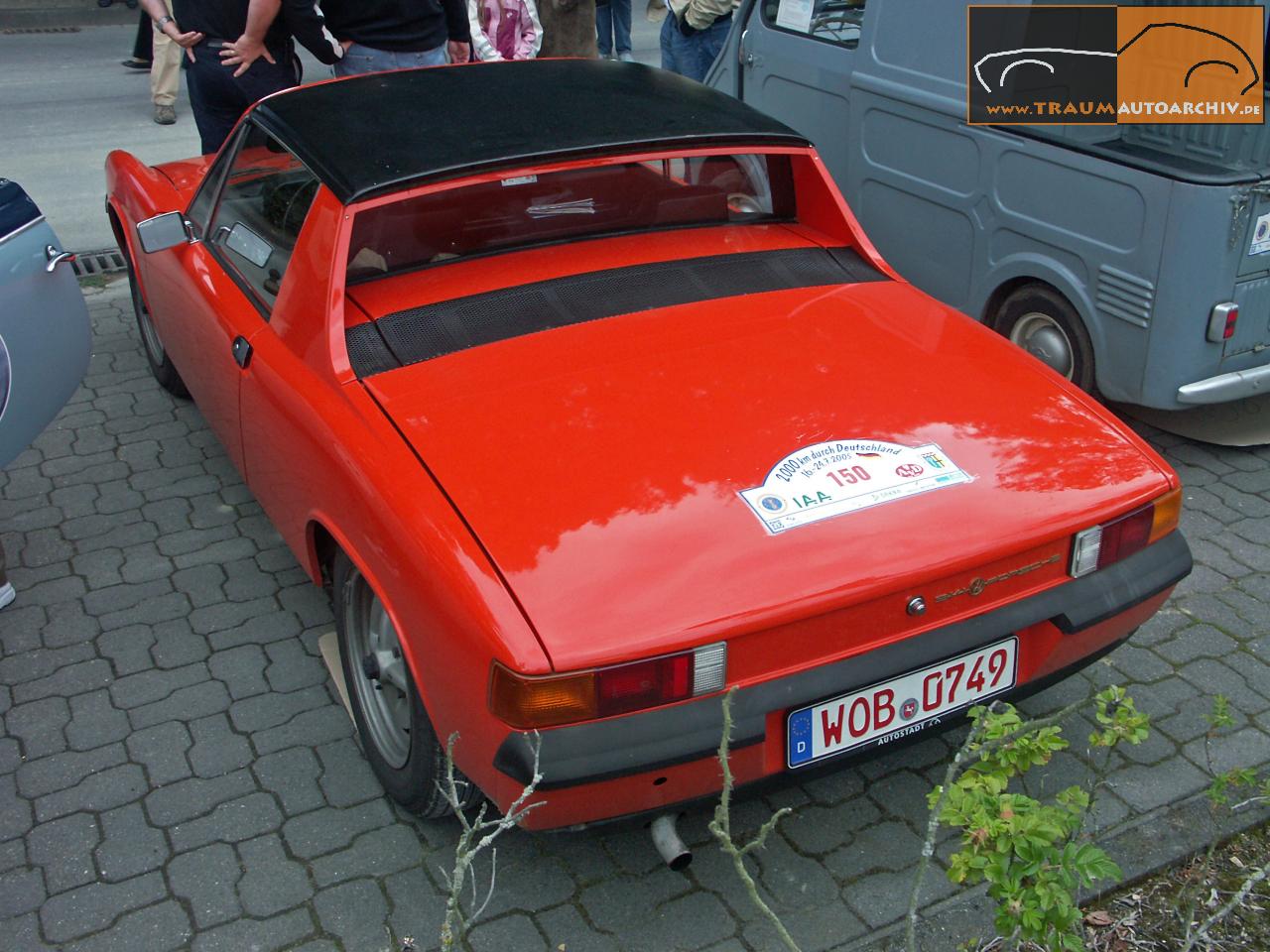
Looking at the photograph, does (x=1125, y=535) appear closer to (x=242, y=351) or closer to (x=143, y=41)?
(x=242, y=351)

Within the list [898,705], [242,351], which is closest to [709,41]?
[242,351]

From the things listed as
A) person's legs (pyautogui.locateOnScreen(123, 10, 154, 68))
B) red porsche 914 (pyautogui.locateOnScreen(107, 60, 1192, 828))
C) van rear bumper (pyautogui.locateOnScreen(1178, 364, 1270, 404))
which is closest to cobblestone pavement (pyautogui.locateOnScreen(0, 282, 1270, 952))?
red porsche 914 (pyautogui.locateOnScreen(107, 60, 1192, 828))

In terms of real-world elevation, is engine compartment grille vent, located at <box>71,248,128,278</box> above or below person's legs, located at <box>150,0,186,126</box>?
below

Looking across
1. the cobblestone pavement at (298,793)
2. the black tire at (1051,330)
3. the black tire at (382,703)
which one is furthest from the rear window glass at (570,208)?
the black tire at (1051,330)

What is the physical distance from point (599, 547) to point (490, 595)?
24 centimetres

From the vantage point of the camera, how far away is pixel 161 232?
371 centimetres

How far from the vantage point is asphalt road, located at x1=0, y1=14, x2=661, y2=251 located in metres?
7.80

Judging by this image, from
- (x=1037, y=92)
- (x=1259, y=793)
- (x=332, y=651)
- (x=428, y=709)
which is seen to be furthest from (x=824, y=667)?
(x=1037, y=92)

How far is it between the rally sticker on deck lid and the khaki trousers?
8.52m

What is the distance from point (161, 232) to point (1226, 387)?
353 cm

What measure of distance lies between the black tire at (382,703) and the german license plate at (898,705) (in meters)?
0.79

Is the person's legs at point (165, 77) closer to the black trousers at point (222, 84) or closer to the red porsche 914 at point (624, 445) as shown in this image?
the black trousers at point (222, 84)

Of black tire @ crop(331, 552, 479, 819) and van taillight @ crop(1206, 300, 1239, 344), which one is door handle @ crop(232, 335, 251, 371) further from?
van taillight @ crop(1206, 300, 1239, 344)

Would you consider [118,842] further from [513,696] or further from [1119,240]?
[1119,240]
